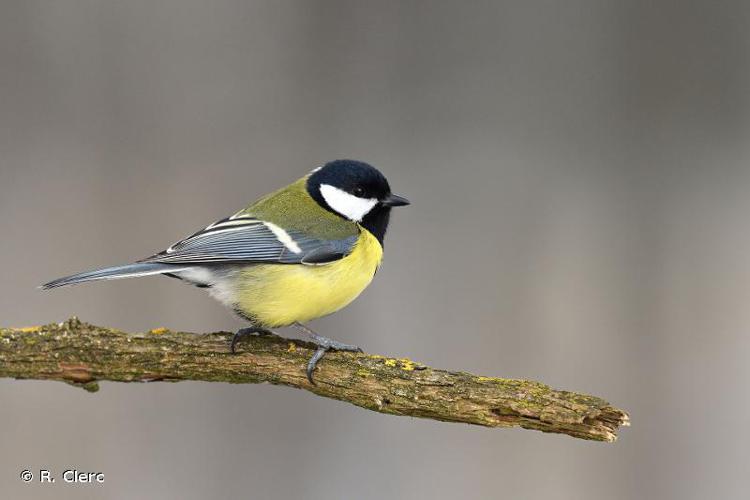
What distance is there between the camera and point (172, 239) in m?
2.10

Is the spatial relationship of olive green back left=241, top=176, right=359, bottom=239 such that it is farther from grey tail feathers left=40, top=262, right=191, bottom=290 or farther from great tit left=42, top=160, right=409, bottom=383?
grey tail feathers left=40, top=262, right=191, bottom=290

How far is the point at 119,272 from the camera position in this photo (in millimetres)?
1354

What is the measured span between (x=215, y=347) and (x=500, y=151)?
114 cm

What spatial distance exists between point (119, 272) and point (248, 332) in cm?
24

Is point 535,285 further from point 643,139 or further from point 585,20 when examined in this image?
point 585,20

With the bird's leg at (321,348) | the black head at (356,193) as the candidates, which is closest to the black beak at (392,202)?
the black head at (356,193)

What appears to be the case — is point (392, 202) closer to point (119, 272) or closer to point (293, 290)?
point (293, 290)

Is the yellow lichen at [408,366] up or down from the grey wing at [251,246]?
down

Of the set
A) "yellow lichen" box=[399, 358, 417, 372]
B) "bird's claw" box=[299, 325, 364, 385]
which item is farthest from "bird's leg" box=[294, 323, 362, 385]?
"yellow lichen" box=[399, 358, 417, 372]

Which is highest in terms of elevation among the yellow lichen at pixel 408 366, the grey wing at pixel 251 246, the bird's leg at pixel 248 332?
the grey wing at pixel 251 246

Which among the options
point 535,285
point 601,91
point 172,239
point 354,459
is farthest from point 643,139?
point 172,239

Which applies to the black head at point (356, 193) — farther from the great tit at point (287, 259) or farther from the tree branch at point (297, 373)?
the tree branch at point (297, 373)

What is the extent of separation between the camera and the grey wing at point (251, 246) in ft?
4.78

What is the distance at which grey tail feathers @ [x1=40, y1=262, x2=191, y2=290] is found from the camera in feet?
4.25
